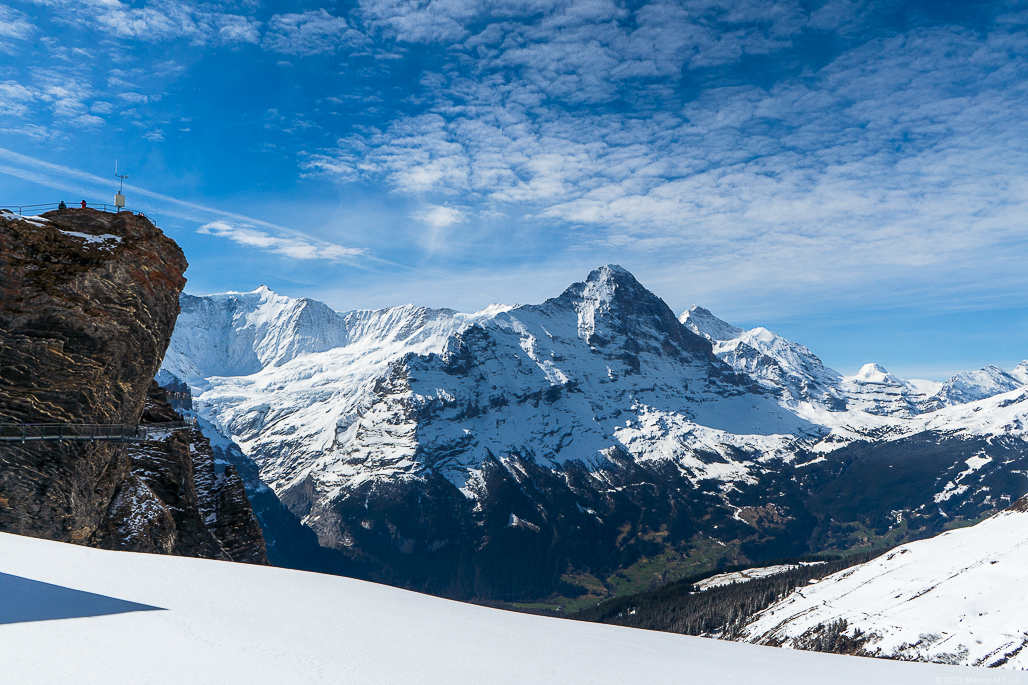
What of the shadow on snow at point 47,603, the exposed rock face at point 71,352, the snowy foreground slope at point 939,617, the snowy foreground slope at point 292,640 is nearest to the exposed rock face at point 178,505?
the exposed rock face at point 71,352

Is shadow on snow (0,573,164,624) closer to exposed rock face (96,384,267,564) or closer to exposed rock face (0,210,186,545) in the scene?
exposed rock face (0,210,186,545)

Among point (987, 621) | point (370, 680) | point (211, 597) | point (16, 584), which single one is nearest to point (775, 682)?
point (370, 680)

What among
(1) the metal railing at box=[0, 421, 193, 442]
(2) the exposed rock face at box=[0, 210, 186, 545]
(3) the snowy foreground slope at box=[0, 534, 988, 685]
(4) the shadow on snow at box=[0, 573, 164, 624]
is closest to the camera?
(3) the snowy foreground slope at box=[0, 534, 988, 685]

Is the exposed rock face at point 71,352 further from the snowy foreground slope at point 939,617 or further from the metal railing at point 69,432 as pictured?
the snowy foreground slope at point 939,617

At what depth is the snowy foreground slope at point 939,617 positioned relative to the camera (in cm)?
14350

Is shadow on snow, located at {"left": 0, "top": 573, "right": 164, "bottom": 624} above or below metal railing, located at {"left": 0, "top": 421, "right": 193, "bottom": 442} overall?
below

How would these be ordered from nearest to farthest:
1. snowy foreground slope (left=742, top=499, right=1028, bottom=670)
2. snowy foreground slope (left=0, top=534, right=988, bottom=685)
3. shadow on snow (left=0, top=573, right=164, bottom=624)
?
snowy foreground slope (left=0, top=534, right=988, bottom=685), shadow on snow (left=0, top=573, right=164, bottom=624), snowy foreground slope (left=742, top=499, right=1028, bottom=670)

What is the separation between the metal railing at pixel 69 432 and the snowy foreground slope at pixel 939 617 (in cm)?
16570

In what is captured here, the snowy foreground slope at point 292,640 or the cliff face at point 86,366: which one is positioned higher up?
the cliff face at point 86,366

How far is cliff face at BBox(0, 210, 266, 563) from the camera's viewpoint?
39.2 meters

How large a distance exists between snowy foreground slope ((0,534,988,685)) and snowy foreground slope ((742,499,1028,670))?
164355 mm

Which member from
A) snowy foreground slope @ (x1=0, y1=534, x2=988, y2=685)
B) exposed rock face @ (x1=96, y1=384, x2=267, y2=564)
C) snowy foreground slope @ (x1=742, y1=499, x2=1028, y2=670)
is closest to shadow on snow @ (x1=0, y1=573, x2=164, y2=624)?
snowy foreground slope @ (x1=0, y1=534, x2=988, y2=685)

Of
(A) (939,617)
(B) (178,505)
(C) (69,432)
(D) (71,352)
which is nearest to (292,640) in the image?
(C) (69,432)

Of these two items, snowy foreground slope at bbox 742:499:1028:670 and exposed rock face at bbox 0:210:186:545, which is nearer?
exposed rock face at bbox 0:210:186:545
